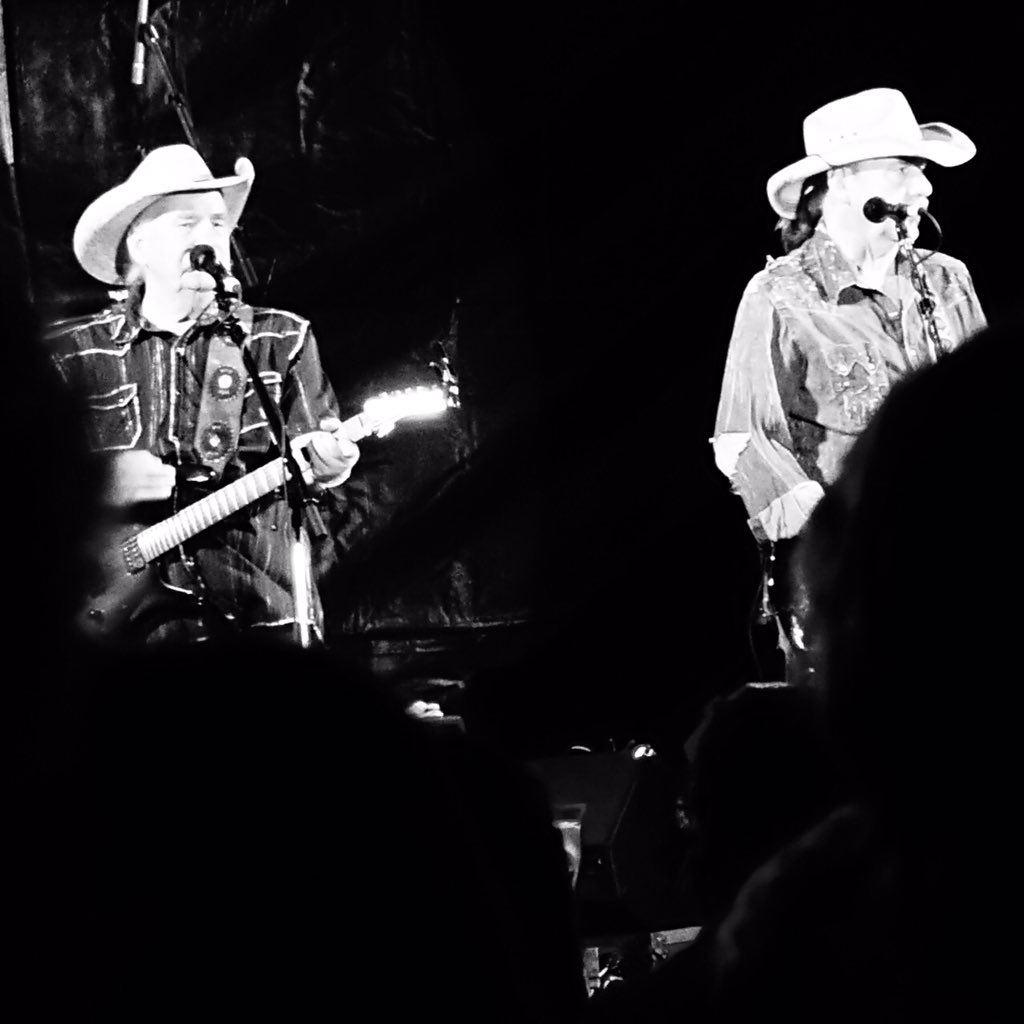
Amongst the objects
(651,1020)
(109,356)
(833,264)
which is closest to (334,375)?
(109,356)

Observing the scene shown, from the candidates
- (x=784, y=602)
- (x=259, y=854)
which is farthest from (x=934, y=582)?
(x=784, y=602)

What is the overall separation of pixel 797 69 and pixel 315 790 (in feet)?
15.5

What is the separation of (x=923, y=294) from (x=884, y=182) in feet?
1.36

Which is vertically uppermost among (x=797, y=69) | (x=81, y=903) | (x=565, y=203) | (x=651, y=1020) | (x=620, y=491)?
(x=797, y=69)

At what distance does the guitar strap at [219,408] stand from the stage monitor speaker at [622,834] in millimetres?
2006

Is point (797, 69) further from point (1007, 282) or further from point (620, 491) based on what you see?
point (620, 491)

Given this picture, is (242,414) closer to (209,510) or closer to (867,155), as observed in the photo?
(209,510)

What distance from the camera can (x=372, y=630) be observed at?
5.24m

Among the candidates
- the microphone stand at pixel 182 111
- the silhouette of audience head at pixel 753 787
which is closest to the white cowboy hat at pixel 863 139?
the microphone stand at pixel 182 111

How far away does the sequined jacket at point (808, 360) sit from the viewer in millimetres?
5043

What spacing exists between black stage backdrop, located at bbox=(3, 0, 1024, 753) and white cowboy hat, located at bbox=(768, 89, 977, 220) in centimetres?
7

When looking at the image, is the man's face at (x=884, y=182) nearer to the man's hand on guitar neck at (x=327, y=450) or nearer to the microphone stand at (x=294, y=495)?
the man's hand on guitar neck at (x=327, y=450)

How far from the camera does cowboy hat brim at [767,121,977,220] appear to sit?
204 inches

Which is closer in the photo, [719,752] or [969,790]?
[969,790]
